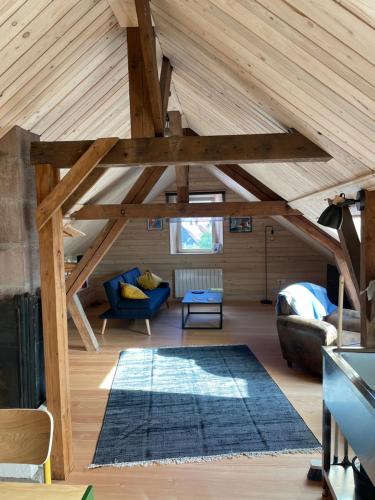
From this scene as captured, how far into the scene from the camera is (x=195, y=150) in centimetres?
221

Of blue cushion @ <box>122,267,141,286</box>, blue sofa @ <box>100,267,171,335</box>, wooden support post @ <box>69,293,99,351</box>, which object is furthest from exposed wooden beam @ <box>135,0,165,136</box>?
blue cushion @ <box>122,267,141,286</box>

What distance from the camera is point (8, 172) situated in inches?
88.9

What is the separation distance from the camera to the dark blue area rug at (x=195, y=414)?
101 inches

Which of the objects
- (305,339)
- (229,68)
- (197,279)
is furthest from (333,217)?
(197,279)

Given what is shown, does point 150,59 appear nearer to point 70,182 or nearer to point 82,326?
point 70,182

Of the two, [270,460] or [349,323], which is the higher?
[349,323]

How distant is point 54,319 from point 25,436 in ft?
3.04

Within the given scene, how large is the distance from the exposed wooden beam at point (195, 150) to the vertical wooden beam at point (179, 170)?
1809 mm

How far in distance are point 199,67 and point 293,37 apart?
1253mm

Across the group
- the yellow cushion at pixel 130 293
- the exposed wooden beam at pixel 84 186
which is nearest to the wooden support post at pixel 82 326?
the yellow cushion at pixel 130 293

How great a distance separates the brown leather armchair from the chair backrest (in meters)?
2.90

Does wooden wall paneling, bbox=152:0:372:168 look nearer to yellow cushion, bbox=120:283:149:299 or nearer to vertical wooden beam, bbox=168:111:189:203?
vertical wooden beam, bbox=168:111:189:203

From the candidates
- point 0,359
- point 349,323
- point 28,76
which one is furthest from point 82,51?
point 349,323

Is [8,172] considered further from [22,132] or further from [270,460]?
[270,460]
